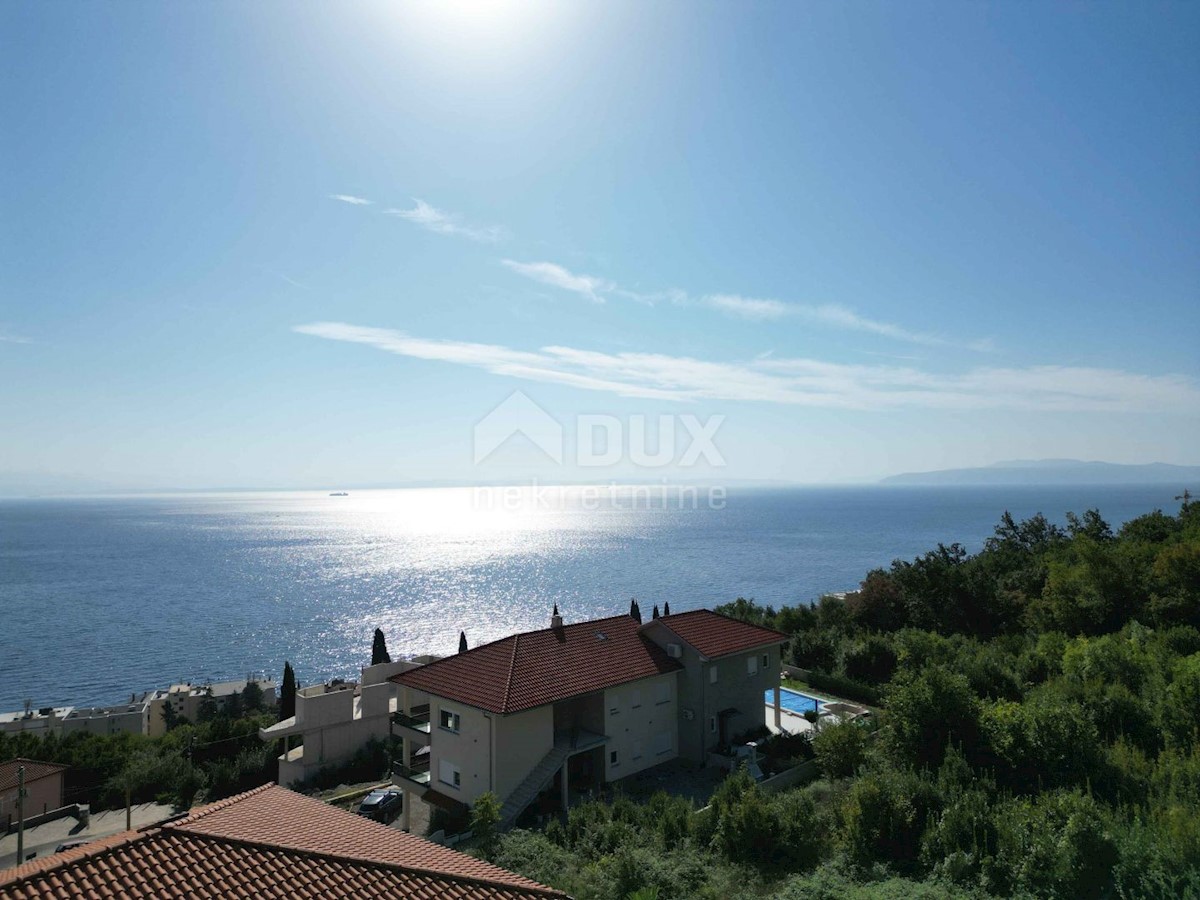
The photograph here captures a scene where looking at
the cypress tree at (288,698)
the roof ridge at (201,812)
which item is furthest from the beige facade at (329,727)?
the roof ridge at (201,812)

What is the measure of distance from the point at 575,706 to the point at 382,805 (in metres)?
8.29

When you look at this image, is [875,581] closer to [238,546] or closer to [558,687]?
[558,687]

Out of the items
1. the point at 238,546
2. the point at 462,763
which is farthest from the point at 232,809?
the point at 238,546

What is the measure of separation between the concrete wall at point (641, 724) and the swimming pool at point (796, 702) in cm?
851

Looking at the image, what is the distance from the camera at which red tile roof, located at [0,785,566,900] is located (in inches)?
354

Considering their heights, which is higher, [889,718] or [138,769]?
[889,718]

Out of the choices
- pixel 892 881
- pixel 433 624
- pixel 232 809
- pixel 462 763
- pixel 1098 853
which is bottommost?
pixel 433 624

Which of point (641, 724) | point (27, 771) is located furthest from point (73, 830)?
point (641, 724)

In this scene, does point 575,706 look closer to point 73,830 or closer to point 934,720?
point 934,720

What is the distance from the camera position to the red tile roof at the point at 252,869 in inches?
354

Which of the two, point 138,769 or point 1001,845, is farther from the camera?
point 138,769

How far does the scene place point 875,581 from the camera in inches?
1980

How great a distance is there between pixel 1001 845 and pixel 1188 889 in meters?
3.23

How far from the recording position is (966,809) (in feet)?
53.6
